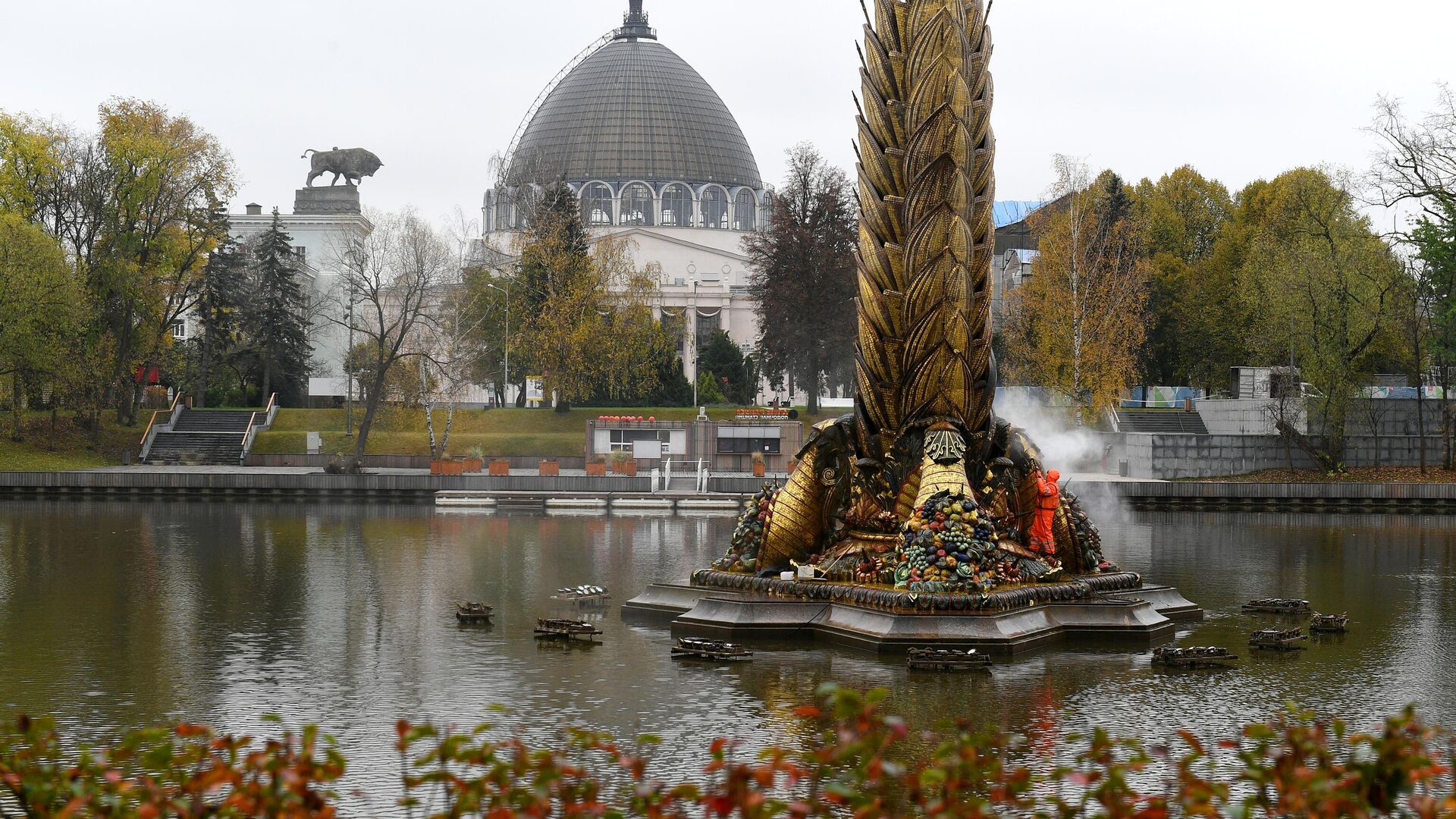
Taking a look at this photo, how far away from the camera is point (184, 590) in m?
21.5

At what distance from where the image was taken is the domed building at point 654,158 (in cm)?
11356

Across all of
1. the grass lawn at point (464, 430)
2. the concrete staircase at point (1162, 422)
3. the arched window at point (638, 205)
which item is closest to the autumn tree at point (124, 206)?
the grass lawn at point (464, 430)

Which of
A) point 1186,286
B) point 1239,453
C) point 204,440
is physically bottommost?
point 1239,453

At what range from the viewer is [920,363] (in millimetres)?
18016

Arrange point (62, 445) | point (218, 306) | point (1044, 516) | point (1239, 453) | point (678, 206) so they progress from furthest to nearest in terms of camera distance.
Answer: point (678, 206), point (218, 306), point (62, 445), point (1239, 453), point (1044, 516)

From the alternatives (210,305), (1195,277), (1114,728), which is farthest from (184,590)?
(1195,277)

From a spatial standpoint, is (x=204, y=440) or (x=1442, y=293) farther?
(x=204, y=440)

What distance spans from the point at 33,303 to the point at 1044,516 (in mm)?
41528

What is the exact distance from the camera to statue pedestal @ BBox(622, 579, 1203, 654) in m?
16.2

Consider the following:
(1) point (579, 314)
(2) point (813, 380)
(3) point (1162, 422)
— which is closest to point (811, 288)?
(2) point (813, 380)

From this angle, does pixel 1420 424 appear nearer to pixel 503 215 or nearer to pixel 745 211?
pixel 503 215

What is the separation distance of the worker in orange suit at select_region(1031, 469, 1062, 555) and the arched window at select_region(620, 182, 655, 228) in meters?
101

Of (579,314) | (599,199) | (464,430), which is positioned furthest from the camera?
(599,199)

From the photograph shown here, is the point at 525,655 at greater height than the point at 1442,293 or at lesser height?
lesser
